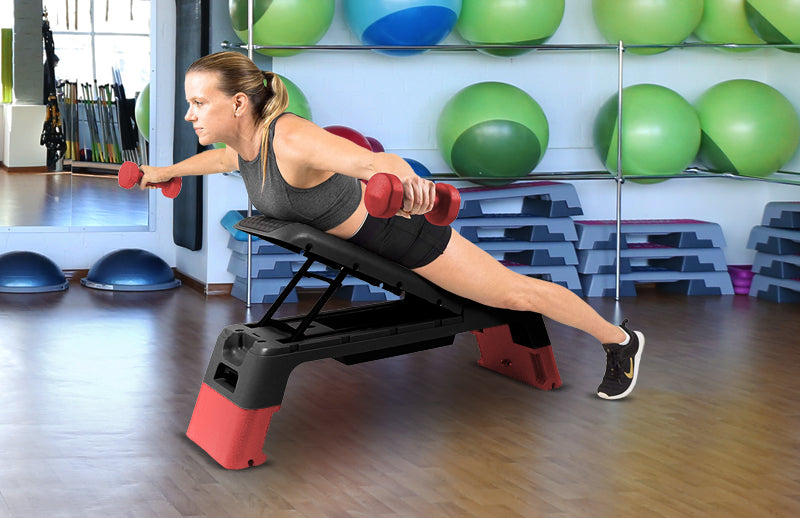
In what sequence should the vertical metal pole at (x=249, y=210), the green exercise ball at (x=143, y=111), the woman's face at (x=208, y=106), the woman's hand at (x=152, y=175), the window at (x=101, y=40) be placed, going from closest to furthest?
the woman's face at (x=208, y=106), the woman's hand at (x=152, y=175), the vertical metal pole at (x=249, y=210), the window at (x=101, y=40), the green exercise ball at (x=143, y=111)

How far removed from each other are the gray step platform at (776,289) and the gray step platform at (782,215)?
26 cm

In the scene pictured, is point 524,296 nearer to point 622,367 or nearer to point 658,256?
point 622,367

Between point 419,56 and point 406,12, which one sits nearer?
point 406,12

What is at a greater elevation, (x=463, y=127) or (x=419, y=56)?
(x=419, y=56)

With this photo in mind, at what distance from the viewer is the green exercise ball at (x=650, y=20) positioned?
413 centimetres

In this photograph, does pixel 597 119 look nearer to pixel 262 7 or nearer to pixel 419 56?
pixel 419 56

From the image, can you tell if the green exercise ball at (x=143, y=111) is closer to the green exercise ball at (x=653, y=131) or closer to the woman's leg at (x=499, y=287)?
the green exercise ball at (x=653, y=131)

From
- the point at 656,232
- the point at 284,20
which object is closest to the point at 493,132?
the point at 284,20

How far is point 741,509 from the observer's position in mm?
2029

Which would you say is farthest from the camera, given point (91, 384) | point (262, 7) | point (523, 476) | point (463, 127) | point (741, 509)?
point (463, 127)

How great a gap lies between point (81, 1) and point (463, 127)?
1993 mm

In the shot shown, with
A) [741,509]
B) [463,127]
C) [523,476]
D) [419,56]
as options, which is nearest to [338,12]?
[419,56]

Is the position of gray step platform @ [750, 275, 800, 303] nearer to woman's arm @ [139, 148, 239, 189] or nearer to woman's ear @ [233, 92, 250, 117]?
woman's arm @ [139, 148, 239, 189]

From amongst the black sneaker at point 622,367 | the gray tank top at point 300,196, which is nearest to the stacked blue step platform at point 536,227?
the black sneaker at point 622,367
